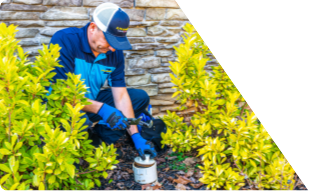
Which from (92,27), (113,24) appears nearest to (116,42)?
(113,24)

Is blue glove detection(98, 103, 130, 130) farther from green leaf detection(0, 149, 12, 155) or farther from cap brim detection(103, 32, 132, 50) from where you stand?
green leaf detection(0, 149, 12, 155)

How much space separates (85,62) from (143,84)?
0.90m

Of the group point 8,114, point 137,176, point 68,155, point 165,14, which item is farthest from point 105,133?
point 165,14

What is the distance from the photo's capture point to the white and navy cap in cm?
199

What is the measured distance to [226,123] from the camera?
1838 millimetres

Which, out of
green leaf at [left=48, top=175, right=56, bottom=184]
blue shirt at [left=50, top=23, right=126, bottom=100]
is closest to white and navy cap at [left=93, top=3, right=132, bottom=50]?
blue shirt at [left=50, top=23, right=126, bottom=100]

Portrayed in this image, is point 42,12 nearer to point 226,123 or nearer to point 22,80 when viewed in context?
point 22,80

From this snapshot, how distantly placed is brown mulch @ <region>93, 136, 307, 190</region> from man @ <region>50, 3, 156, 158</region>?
9.4 inches

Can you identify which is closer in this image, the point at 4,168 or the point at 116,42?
the point at 4,168

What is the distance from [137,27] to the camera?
2.72 meters

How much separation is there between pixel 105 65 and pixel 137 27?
68 centimetres

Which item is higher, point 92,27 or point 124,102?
point 92,27

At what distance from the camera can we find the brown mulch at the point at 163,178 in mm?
2008

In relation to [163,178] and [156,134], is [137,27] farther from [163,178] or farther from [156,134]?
[163,178]
